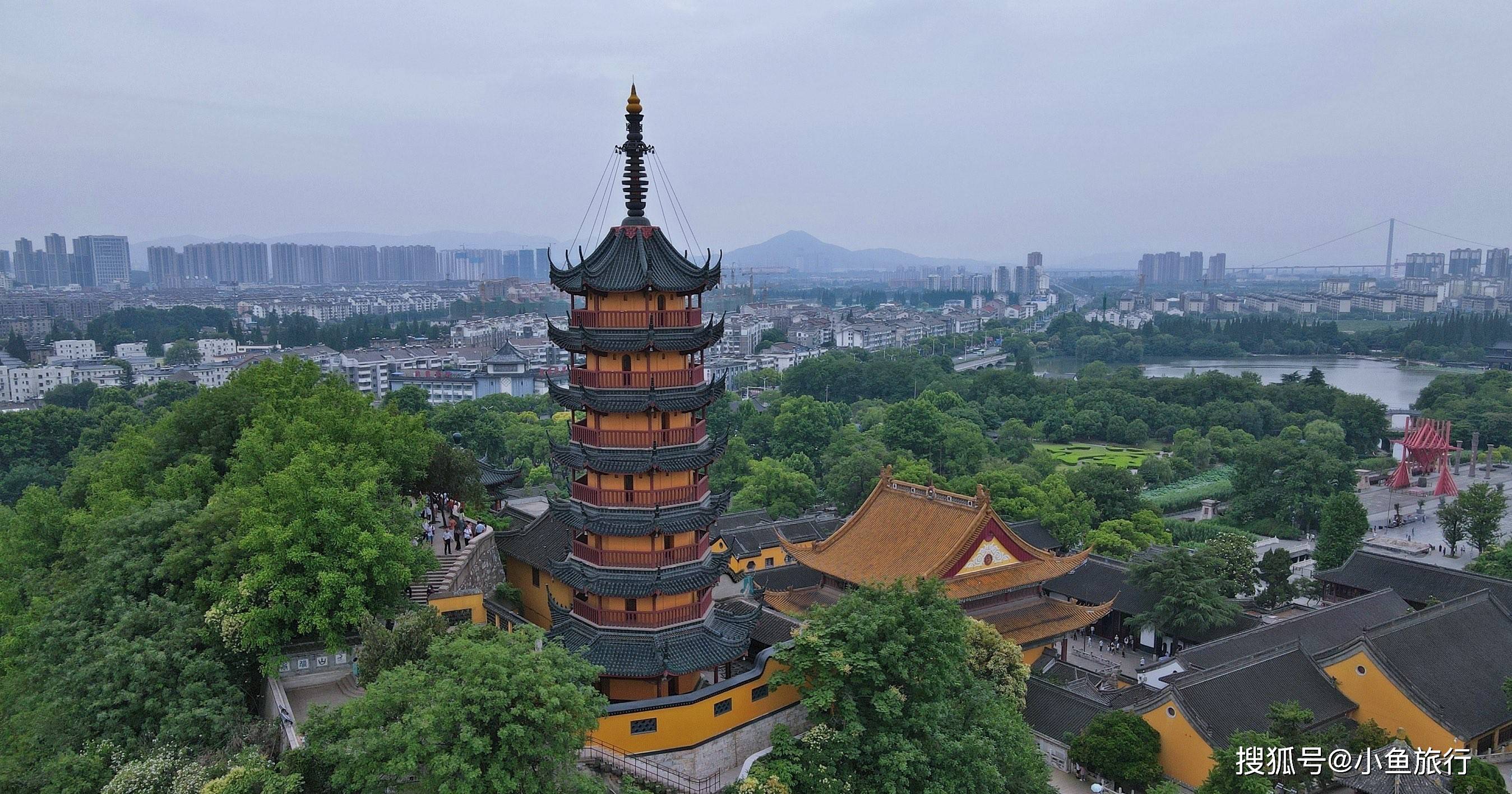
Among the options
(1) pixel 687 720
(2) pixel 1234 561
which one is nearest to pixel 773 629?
(1) pixel 687 720

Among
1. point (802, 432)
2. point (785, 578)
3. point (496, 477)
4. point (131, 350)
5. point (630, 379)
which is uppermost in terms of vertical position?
point (630, 379)

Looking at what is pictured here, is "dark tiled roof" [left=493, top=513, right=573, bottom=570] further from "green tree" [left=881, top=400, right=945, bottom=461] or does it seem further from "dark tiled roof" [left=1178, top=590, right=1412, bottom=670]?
"green tree" [left=881, top=400, right=945, bottom=461]

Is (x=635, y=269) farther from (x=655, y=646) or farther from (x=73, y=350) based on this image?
(x=73, y=350)

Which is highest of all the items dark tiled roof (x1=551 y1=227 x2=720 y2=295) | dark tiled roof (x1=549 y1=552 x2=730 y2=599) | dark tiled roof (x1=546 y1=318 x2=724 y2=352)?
dark tiled roof (x1=551 y1=227 x2=720 y2=295)

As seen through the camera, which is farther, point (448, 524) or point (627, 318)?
point (448, 524)

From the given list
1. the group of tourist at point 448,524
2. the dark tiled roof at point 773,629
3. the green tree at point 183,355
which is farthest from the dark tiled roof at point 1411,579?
the green tree at point 183,355

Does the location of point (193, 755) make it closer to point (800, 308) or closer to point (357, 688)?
point (357, 688)

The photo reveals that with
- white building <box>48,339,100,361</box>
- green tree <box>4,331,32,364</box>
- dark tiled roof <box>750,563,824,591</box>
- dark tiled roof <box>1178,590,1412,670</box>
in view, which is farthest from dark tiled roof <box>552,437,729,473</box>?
white building <box>48,339,100,361</box>
